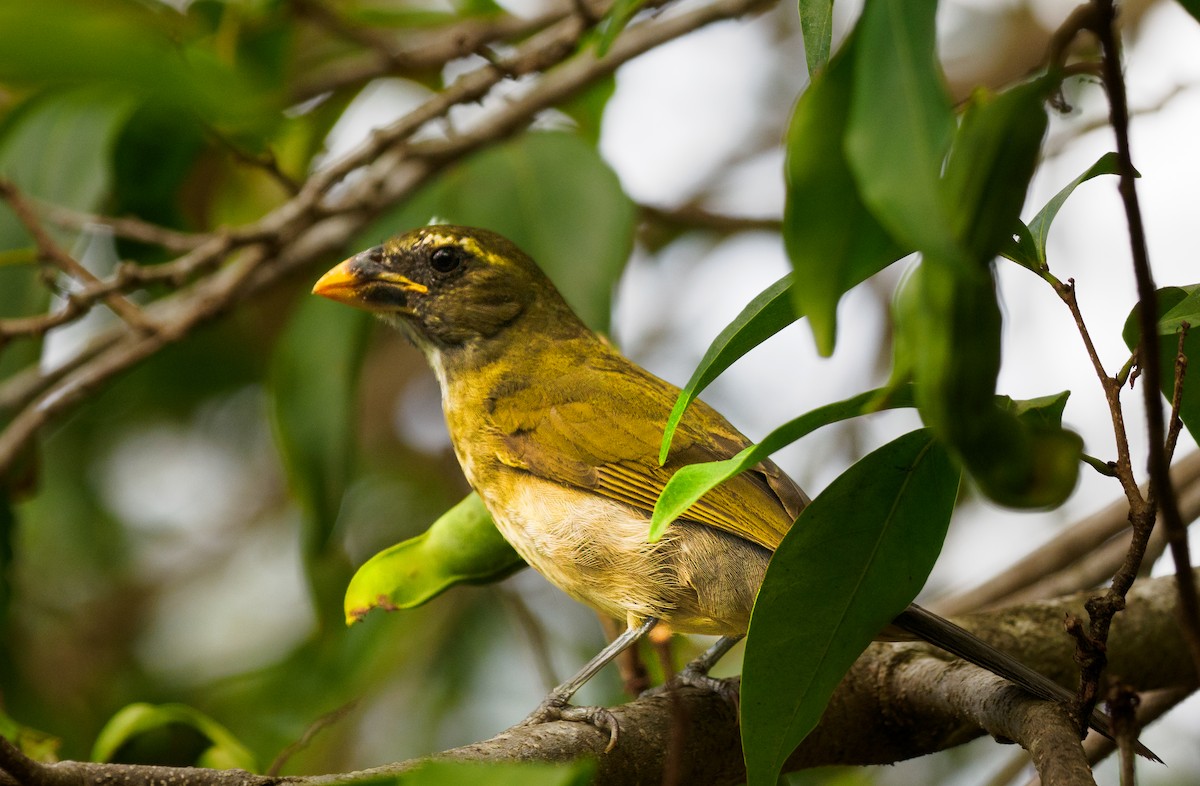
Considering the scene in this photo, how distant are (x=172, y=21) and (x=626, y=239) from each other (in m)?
1.73

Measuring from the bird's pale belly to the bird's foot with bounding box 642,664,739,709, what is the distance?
0.11 metres

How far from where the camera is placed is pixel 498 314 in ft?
12.9

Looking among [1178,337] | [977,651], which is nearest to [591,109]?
[977,651]

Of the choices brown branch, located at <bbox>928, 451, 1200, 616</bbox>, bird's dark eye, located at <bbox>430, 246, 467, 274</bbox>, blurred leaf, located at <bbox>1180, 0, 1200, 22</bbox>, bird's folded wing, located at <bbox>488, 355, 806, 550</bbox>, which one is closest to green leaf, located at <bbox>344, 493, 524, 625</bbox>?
bird's folded wing, located at <bbox>488, 355, 806, 550</bbox>

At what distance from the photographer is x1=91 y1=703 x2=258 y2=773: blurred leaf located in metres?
2.96

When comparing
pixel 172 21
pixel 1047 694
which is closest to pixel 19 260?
pixel 172 21

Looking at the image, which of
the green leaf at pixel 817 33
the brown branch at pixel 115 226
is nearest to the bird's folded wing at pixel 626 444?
the brown branch at pixel 115 226

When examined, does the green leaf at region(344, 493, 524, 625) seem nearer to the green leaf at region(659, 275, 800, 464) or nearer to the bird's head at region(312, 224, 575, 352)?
the bird's head at region(312, 224, 575, 352)

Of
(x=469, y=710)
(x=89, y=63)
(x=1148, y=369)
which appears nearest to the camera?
(x=1148, y=369)

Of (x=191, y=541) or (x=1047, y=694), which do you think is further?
(x=191, y=541)

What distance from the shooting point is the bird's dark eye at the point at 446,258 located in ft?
12.7

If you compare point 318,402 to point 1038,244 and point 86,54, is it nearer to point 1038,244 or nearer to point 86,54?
point 86,54

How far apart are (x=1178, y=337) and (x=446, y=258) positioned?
236 centimetres

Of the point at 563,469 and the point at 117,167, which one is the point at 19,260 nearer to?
the point at 117,167
